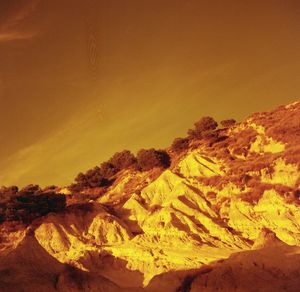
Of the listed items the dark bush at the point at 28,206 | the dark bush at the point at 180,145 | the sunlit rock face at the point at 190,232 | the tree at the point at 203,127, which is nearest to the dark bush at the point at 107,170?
the dark bush at the point at 180,145

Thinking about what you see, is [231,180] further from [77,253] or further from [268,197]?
[77,253]

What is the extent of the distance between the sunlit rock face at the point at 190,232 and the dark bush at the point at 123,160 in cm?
1191

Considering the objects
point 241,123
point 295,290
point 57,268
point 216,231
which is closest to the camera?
point 295,290

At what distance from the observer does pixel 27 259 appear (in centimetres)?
3775

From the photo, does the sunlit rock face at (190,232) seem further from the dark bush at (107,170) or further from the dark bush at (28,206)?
the dark bush at (107,170)

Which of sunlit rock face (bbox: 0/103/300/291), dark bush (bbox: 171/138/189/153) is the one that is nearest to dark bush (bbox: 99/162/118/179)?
dark bush (bbox: 171/138/189/153)

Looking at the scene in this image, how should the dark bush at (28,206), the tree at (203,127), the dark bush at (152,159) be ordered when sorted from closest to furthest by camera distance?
the dark bush at (28,206) < the dark bush at (152,159) < the tree at (203,127)

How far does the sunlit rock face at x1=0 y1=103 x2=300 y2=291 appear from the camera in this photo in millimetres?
34531

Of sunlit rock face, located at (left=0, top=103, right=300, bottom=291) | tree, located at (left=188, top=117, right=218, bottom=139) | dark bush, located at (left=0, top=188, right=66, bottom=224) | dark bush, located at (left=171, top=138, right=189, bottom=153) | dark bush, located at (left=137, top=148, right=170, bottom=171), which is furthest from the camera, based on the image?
tree, located at (left=188, top=117, right=218, bottom=139)

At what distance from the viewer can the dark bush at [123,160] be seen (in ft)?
227

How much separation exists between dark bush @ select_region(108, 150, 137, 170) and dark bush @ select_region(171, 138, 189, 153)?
234 inches

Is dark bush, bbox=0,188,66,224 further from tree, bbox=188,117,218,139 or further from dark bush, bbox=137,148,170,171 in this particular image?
tree, bbox=188,117,218,139

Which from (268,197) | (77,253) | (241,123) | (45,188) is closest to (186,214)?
(268,197)

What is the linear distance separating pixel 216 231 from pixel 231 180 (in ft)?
22.7
